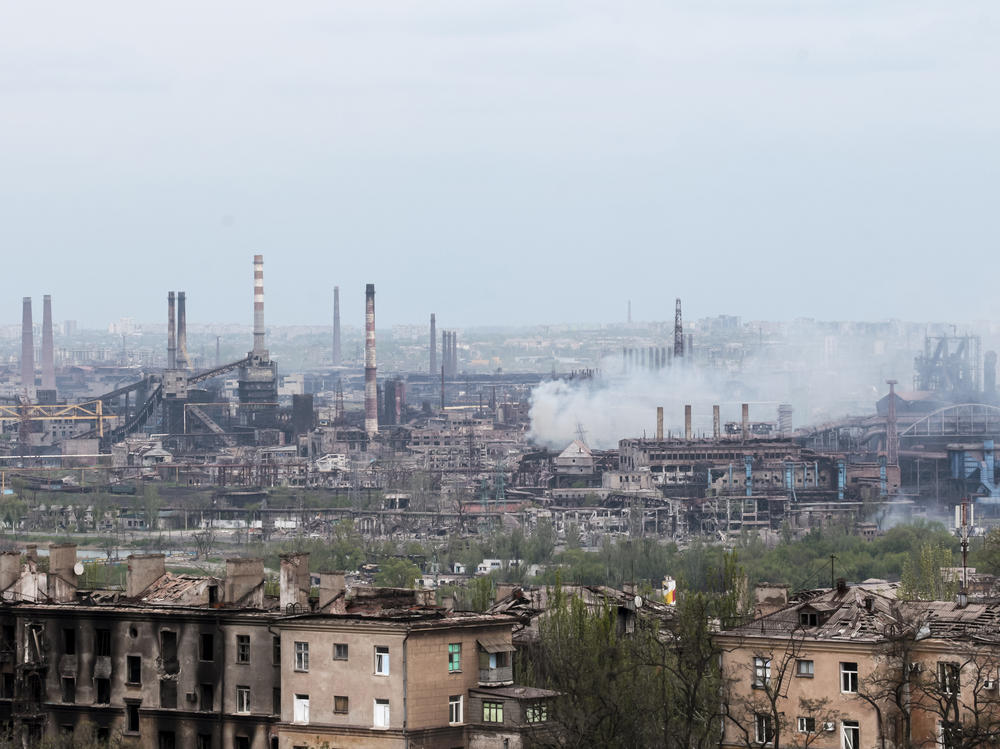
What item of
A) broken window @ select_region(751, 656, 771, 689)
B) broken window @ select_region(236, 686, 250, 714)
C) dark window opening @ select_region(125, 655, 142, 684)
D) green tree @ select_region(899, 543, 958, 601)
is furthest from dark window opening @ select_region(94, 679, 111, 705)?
green tree @ select_region(899, 543, 958, 601)

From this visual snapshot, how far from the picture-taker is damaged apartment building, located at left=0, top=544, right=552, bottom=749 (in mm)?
26000

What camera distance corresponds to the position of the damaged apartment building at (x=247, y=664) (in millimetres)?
26000

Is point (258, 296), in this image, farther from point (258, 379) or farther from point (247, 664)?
point (247, 664)

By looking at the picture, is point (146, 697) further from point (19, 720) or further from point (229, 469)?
point (229, 469)

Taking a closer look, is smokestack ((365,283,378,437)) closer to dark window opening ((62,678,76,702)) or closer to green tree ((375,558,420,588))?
green tree ((375,558,420,588))

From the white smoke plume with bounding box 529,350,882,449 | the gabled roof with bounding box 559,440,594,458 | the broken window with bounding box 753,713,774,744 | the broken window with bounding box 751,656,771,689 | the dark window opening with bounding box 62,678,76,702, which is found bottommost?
the gabled roof with bounding box 559,440,594,458

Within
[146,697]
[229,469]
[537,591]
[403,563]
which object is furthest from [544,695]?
[229,469]

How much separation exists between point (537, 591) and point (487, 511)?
76.1m

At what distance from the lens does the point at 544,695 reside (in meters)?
26.2

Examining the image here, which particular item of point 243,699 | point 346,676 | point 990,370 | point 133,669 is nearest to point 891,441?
point 990,370

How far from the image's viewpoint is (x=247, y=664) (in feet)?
91.0

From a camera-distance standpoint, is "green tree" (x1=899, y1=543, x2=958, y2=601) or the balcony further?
"green tree" (x1=899, y1=543, x2=958, y2=601)

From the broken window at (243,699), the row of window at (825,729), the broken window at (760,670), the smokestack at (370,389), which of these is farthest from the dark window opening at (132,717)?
the smokestack at (370,389)

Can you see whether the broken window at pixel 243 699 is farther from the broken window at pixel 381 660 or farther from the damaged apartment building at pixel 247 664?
the broken window at pixel 381 660
